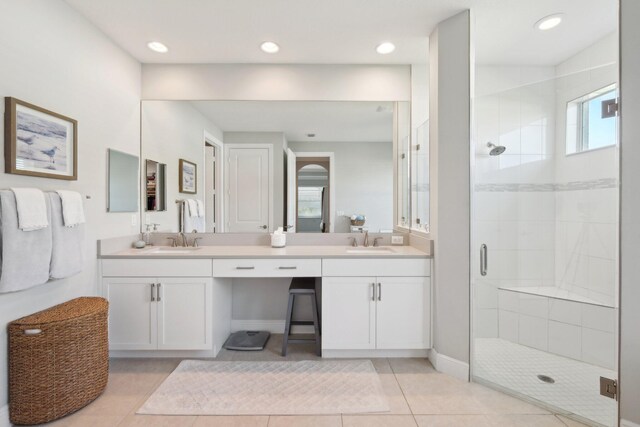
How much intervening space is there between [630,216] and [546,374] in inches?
47.2

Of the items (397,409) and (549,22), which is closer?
(397,409)

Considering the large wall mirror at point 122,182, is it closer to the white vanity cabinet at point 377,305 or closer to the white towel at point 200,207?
the white towel at point 200,207

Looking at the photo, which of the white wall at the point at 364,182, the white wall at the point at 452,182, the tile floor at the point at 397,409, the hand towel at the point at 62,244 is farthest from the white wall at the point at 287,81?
the tile floor at the point at 397,409

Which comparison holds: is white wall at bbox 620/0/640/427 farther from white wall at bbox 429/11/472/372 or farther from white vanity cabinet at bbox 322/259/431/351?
white vanity cabinet at bbox 322/259/431/351

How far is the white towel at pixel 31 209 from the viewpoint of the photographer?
64.3 inches

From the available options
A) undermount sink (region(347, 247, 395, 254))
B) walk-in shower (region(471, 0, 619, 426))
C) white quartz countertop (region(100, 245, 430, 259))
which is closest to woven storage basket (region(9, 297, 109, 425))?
white quartz countertop (region(100, 245, 430, 259))

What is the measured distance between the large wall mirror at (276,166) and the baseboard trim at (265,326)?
0.88 meters

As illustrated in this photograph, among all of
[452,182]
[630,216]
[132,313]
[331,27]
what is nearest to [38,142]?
[132,313]

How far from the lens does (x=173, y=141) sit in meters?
2.96

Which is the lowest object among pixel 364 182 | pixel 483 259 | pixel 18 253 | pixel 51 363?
pixel 51 363

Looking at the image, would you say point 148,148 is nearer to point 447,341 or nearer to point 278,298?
point 278,298

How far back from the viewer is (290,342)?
2637mm

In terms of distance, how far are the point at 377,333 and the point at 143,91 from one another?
292 centimetres

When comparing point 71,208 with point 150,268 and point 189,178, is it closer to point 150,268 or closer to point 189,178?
point 150,268
